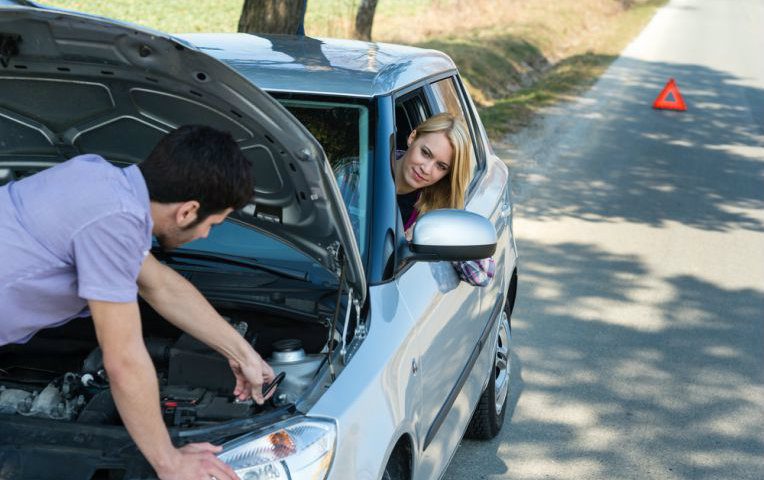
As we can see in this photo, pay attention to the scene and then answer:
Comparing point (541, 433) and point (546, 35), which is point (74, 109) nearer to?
point (541, 433)

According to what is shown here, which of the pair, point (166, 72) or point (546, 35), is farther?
point (546, 35)

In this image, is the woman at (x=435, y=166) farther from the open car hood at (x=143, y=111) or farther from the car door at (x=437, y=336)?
the open car hood at (x=143, y=111)

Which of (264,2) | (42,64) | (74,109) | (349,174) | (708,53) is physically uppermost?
(42,64)

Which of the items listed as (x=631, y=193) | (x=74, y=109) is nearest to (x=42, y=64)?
(x=74, y=109)

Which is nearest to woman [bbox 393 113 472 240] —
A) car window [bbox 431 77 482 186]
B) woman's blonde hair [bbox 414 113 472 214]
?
woman's blonde hair [bbox 414 113 472 214]

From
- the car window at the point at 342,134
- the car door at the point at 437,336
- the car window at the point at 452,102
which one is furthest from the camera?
the car window at the point at 452,102

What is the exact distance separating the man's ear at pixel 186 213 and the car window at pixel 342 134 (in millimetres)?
1254

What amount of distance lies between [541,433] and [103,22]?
340cm

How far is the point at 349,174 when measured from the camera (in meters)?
3.70

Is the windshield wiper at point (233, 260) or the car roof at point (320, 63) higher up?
the car roof at point (320, 63)

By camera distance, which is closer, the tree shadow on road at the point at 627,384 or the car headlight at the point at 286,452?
the car headlight at the point at 286,452

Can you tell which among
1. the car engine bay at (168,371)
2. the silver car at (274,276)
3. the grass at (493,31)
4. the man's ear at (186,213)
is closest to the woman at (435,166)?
the silver car at (274,276)

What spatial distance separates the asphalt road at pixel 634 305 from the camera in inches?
201

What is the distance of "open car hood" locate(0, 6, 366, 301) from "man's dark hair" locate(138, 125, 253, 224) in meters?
0.37
